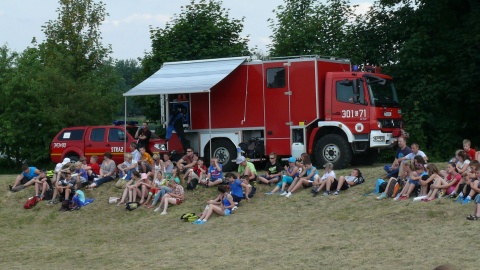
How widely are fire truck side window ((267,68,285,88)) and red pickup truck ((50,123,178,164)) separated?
4325 mm

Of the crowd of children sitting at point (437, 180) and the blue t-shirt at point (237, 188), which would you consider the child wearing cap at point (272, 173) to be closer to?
the blue t-shirt at point (237, 188)

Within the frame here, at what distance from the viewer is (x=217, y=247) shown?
17.5 meters

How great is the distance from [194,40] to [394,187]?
15880mm

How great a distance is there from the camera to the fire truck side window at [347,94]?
79.4 feet

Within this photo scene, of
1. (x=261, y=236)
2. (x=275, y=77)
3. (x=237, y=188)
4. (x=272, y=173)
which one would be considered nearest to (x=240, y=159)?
(x=272, y=173)

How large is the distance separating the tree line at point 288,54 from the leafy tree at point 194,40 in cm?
4

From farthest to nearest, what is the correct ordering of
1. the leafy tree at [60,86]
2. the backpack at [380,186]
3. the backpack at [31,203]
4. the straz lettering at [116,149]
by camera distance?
the leafy tree at [60,86] < the straz lettering at [116,149] < the backpack at [31,203] < the backpack at [380,186]

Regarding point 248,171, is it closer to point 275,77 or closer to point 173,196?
point 173,196

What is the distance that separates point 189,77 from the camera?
1025 inches

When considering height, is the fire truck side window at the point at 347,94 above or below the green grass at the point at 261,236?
above

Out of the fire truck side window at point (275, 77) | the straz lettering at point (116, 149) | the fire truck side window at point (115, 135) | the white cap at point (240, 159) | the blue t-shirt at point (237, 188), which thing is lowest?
the blue t-shirt at point (237, 188)

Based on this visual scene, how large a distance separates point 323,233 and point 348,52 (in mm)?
15453

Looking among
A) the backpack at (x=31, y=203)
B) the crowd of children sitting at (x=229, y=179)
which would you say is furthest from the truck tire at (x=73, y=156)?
the backpack at (x=31, y=203)

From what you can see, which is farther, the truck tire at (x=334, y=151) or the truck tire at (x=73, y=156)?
the truck tire at (x=73, y=156)
